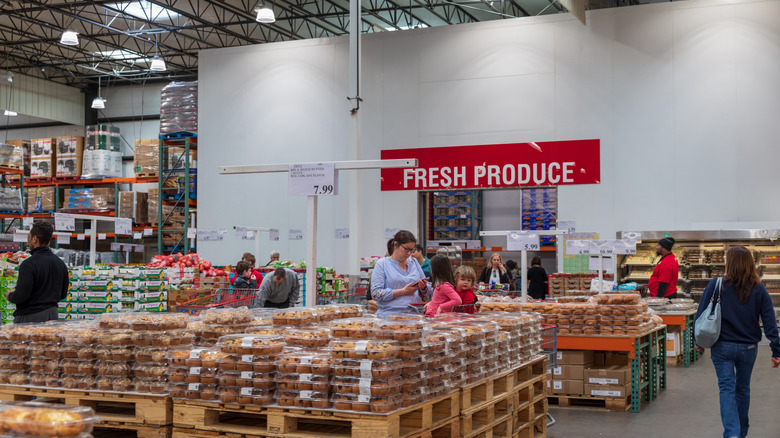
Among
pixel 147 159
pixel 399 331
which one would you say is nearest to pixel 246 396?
pixel 399 331

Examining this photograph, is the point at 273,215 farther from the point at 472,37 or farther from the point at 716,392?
the point at 716,392

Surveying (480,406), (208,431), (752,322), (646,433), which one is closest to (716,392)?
(646,433)

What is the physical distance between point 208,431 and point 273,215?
13233 mm

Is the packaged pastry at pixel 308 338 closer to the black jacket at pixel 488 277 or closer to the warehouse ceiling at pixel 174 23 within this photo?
the black jacket at pixel 488 277

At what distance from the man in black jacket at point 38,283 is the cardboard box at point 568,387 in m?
4.86

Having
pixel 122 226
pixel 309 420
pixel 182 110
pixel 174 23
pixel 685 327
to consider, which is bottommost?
pixel 685 327

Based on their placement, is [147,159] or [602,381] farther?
[147,159]

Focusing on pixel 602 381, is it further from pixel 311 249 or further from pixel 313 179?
pixel 313 179

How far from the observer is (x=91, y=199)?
20031 mm

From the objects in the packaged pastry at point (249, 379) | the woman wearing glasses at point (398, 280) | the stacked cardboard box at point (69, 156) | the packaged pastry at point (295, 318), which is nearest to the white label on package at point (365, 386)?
the packaged pastry at point (249, 379)

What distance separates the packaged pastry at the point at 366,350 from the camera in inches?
157

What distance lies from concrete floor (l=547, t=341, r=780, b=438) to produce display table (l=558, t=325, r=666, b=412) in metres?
0.16

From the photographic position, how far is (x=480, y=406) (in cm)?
472

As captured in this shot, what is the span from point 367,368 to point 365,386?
0.31 feet
